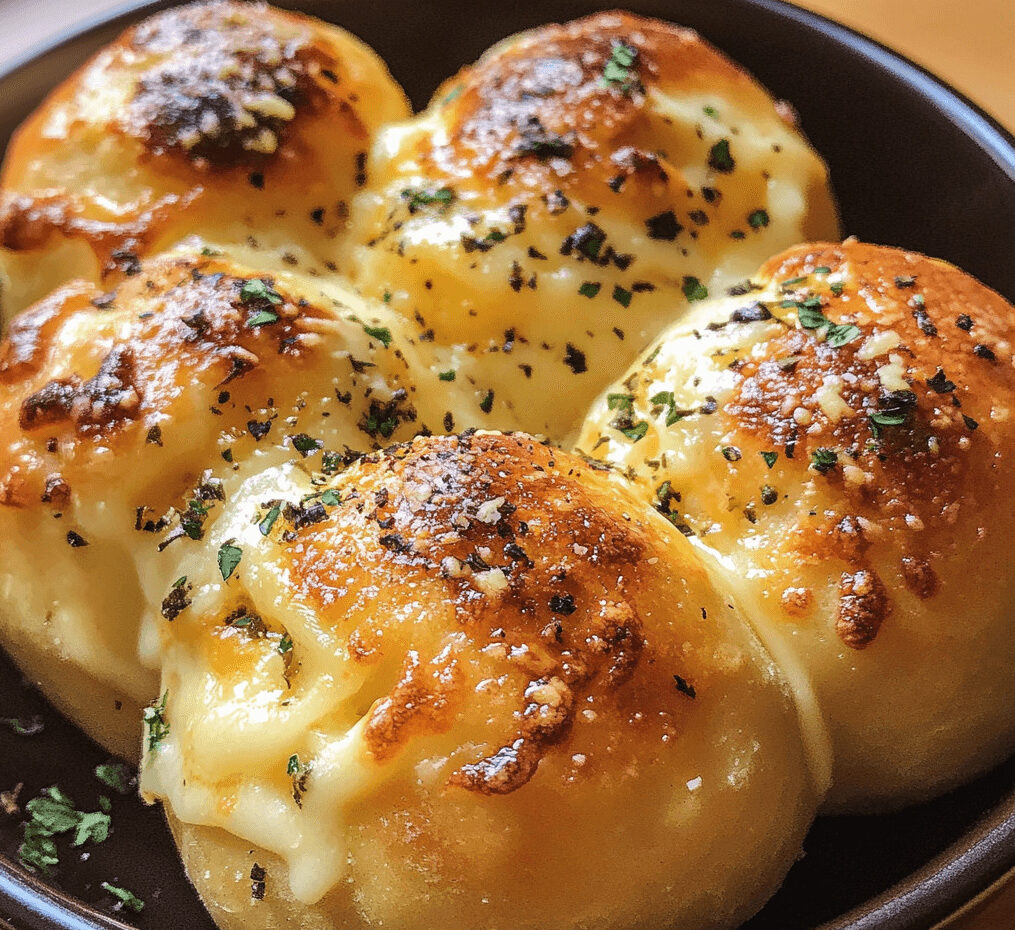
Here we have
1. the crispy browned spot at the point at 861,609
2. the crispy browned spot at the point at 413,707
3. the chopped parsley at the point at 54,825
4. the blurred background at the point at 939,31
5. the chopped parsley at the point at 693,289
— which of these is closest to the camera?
the crispy browned spot at the point at 413,707

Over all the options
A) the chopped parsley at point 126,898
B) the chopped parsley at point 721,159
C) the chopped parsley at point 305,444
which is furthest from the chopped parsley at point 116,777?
the chopped parsley at point 721,159

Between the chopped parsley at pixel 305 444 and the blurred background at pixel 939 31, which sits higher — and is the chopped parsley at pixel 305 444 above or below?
below

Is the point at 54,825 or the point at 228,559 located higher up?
the point at 228,559

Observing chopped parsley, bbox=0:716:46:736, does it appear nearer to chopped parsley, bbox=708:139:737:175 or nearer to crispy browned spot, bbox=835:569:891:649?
crispy browned spot, bbox=835:569:891:649

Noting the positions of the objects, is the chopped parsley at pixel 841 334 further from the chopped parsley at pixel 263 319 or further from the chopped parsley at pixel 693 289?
the chopped parsley at pixel 263 319

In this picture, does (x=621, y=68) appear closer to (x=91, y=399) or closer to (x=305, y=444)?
(x=305, y=444)

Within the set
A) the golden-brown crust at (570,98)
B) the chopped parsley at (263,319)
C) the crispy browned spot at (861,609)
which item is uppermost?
the golden-brown crust at (570,98)

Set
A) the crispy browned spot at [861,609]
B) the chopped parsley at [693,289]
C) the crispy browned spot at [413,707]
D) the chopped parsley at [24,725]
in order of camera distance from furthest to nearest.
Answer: the chopped parsley at [693,289], the chopped parsley at [24,725], the crispy browned spot at [861,609], the crispy browned spot at [413,707]

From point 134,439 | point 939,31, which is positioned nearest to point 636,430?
point 134,439

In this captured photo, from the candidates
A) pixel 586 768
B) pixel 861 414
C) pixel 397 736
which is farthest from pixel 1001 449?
pixel 397 736
